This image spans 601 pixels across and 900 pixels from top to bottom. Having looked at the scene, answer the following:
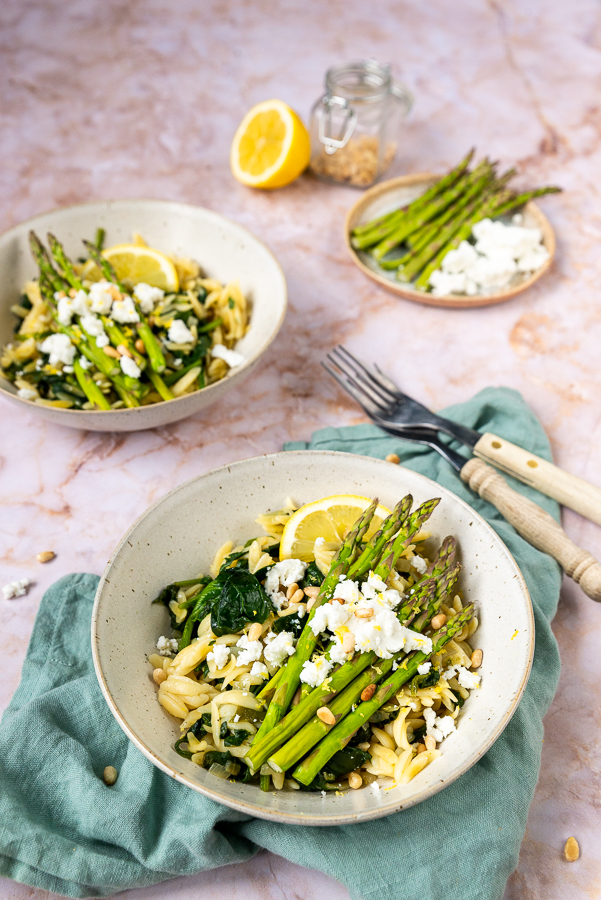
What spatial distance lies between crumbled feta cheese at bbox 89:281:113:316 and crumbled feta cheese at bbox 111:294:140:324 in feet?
0.11

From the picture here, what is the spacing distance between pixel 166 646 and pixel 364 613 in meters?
0.79

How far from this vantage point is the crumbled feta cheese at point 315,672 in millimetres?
2373

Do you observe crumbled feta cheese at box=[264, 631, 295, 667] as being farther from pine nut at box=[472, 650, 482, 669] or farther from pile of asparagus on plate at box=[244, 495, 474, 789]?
pine nut at box=[472, 650, 482, 669]

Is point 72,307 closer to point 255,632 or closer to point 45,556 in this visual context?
point 45,556

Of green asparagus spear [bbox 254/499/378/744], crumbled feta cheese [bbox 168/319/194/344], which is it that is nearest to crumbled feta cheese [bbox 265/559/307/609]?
green asparagus spear [bbox 254/499/378/744]

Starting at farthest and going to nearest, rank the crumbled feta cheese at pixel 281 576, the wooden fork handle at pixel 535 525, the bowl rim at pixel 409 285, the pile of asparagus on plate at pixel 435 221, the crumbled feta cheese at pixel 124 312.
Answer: the pile of asparagus on plate at pixel 435 221, the bowl rim at pixel 409 285, the crumbled feta cheese at pixel 124 312, the wooden fork handle at pixel 535 525, the crumbled feta cheese at pixel 281 576

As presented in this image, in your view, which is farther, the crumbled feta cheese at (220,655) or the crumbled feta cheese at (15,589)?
the crumbled feta cheese at (15,589)

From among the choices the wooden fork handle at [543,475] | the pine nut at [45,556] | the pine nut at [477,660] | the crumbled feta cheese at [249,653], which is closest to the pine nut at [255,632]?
the crumbled feta cheese at [249,653]

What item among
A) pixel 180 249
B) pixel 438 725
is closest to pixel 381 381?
pixel 180 249

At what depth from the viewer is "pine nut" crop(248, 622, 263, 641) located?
253cm

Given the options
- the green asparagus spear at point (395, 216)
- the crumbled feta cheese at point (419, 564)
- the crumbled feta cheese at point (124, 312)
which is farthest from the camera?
the green asparagus spear at point (395, 216)

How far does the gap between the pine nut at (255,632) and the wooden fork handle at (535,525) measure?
4.05 feet

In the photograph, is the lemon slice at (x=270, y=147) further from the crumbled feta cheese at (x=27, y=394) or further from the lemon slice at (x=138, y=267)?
the crumbled feta cheese at (x=27, y=394)

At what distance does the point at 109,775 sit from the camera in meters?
2.60
